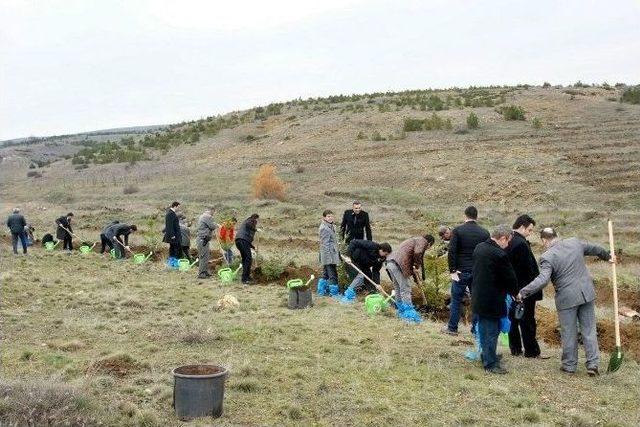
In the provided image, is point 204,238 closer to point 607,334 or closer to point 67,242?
point 607,334

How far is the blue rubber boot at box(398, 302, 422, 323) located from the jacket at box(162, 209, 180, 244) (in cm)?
733

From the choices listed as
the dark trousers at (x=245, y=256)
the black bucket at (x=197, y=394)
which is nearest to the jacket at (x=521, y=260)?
the black bucket at (x=197, y=394)

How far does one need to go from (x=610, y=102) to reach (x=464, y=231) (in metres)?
39.5

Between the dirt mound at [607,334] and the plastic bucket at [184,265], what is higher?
the plastic bucket at [184,265]

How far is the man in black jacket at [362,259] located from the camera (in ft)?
41.8

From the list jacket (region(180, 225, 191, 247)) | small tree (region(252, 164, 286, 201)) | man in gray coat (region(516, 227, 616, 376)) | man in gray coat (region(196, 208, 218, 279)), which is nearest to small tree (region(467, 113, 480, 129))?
small tree (region(252, 164, 286, 201))

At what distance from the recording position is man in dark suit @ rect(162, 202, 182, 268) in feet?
54.7

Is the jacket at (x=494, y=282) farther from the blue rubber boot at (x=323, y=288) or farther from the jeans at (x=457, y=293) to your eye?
the blue rubber boot at (x=323, y=288)

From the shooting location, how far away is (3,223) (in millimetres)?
33531

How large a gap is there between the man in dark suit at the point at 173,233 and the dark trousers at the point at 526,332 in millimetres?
9436

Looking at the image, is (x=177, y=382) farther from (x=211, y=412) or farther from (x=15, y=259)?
(x=15, y=259)

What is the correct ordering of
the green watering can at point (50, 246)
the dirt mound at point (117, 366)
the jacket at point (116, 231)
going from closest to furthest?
1. the dirt mound at point (117, 366)
2. the jacket at point (116, 231)
3. the green watering can at point (50, 246)

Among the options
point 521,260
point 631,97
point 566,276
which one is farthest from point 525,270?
point 631,97

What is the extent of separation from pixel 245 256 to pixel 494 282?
25.0 ft
